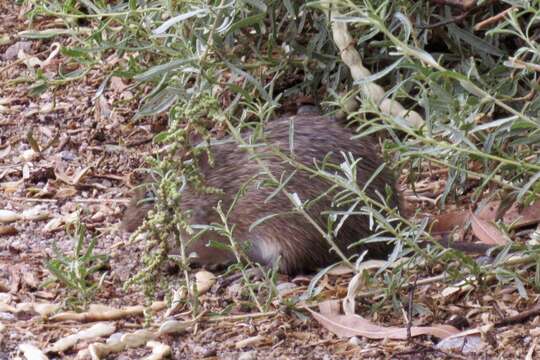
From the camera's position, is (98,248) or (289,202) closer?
(289,202)

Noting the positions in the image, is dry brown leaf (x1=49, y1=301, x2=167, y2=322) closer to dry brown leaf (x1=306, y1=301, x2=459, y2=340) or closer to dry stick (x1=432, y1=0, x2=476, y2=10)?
dry brown leaf (x1=306, y1=301, x2=459, y2=340)

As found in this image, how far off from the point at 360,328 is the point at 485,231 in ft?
3.31

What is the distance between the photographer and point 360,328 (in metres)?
4.30

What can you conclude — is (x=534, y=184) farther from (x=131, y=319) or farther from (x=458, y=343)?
(x=131, y=319)

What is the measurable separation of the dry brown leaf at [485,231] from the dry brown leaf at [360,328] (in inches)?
32.9

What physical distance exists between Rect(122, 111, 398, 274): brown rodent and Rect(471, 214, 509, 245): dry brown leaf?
359 mm

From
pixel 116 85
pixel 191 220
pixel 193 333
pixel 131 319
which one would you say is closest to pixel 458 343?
pixel 193 333

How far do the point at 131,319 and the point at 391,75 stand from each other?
7.09 ft

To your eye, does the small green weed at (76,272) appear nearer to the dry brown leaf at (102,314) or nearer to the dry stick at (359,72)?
the dry brown leaf at (102,314)

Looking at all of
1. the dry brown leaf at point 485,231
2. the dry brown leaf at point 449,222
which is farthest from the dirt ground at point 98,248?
the dry brown leaf at point 449,222

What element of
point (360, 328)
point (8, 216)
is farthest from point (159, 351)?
point (8, 216)

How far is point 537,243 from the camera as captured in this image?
4551 millimetres

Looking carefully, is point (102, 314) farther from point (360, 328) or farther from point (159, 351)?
point (360, 328)

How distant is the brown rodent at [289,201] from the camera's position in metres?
5.19
